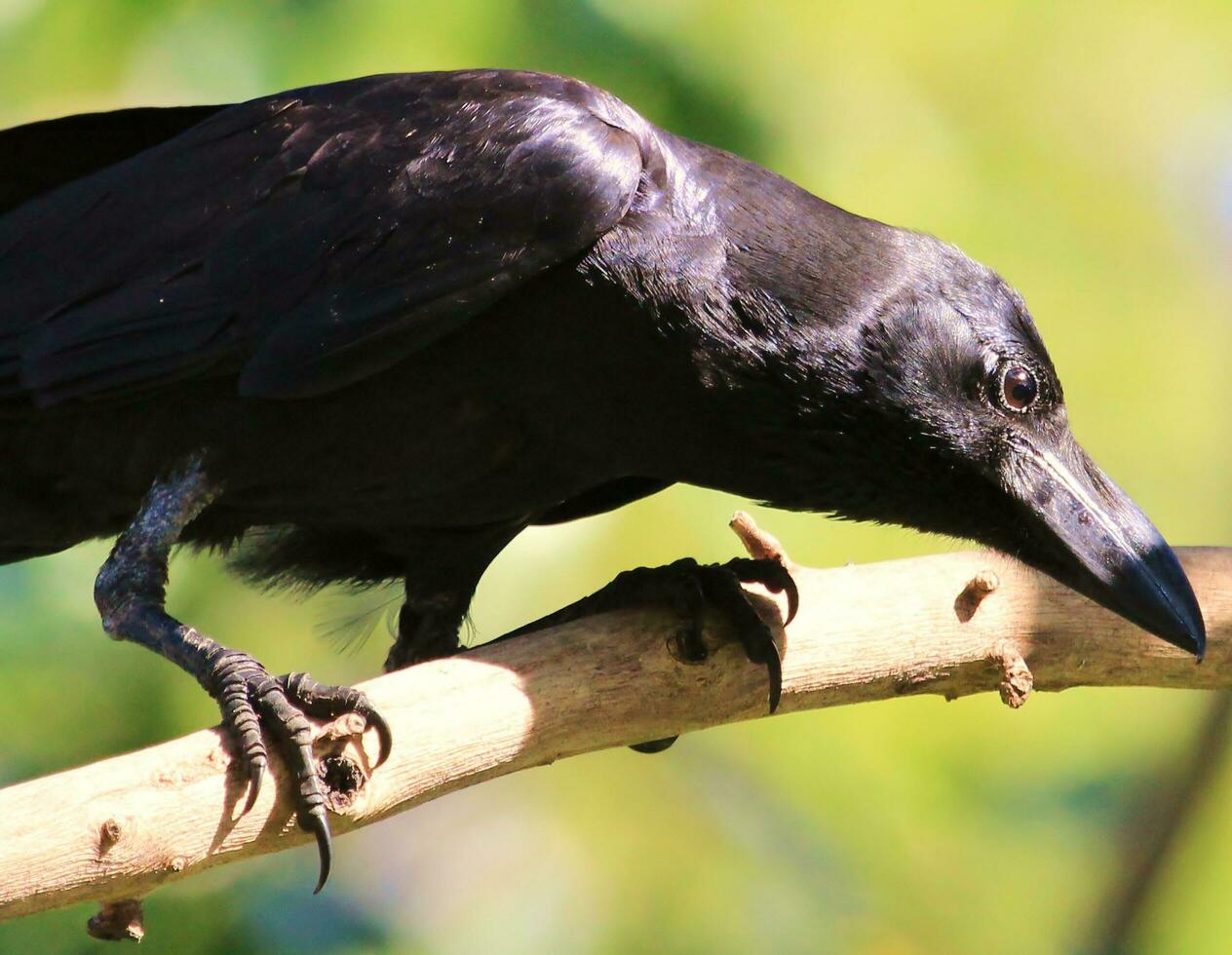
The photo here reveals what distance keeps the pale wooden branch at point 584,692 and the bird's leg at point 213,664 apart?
3cm

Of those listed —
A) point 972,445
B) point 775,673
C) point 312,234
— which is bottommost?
point 775,673

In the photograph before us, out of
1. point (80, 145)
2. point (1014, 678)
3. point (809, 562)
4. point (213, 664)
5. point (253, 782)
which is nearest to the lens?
point (253, 782)

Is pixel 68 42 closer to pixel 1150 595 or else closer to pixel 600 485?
pixel 600 485

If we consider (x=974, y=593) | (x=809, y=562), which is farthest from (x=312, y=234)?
(x=809, y=562)

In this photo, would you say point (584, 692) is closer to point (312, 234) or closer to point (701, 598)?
point (701, 598)

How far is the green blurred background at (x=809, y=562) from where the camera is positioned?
3771 millimetres

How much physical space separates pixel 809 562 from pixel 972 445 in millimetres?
1413

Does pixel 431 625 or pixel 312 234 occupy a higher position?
pixel 312 234

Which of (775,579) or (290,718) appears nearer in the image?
(290,718)

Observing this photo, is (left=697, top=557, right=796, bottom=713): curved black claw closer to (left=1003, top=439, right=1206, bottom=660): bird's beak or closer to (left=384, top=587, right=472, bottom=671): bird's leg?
(left=1003, top=439, right=1206, bottom=660): bird's beak

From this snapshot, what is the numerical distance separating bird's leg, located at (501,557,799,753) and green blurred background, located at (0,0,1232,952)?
100cm

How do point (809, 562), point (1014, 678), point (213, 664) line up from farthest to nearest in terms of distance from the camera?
point (809, 562) → point (1014, 678) → point (213, 664)

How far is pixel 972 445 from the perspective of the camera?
8.32ft

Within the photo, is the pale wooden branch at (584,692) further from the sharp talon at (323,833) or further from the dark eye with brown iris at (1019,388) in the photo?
the dark eye with brown iris at (1019,388)
